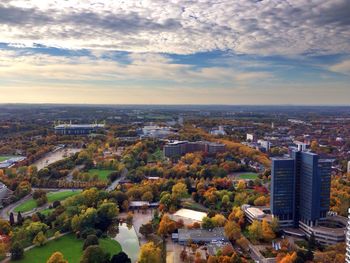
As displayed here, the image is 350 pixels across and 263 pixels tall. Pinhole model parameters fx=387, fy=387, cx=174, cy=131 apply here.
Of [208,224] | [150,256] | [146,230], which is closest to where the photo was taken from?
[150,256]

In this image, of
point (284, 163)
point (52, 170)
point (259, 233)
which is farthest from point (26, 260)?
point (52, 170)

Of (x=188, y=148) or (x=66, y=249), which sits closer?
(x=66, y=249)

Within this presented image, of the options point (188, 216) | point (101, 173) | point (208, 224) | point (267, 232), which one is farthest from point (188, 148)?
point (267, 232)

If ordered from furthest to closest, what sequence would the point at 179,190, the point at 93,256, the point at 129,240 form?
1. the point at 179,190
2. the point at 129,240
3. the point at 93,256

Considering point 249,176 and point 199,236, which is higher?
point 249,176

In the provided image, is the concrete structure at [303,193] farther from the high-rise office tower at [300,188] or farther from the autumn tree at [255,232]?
the autumn tree at [255,232]

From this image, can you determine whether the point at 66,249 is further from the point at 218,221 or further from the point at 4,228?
the point at 218,221

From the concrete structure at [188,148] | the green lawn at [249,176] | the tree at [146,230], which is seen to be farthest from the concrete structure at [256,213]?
the concrete structure at [188,148]
